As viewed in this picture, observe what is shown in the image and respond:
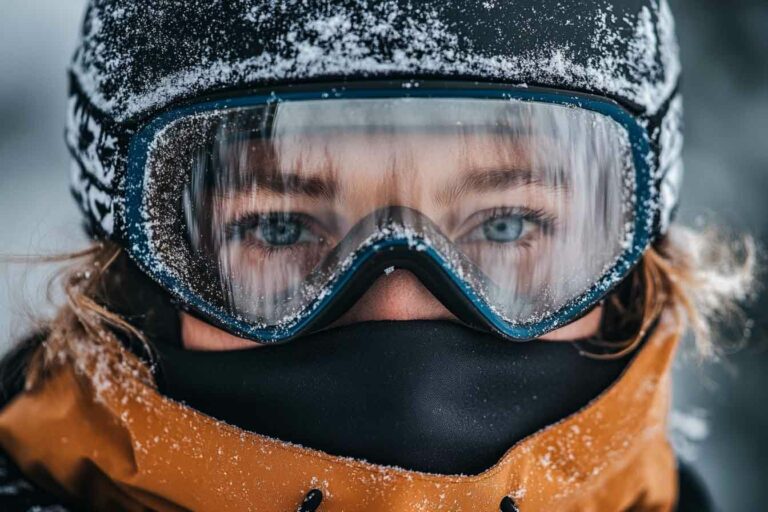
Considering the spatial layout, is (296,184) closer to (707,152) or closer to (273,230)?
(273,230)

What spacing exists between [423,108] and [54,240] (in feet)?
3.39

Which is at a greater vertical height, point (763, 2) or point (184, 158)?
point (763, 2)

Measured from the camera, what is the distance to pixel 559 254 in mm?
1515

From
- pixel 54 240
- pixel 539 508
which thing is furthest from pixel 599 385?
pixel 54 240

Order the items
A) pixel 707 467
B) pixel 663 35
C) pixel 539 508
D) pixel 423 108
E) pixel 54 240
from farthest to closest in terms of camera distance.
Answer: pixel 707 467 → pixel 54 240 → pixel 663 35 → pixel 539 508 → pixel 423 108

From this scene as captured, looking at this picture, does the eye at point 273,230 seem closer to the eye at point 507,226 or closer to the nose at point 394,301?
the nose at point 394,301

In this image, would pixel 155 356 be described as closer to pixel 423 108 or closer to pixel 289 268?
pixel 289 268

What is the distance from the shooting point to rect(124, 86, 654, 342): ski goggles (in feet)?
4.41

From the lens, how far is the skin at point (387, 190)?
135cm

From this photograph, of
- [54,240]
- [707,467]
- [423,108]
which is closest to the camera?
[423,108]

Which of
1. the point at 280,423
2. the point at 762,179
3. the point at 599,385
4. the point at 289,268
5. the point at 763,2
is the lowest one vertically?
the point at 280,423

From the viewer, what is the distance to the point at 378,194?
1364 mm

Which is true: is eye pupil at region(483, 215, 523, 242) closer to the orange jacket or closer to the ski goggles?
the ski goggles

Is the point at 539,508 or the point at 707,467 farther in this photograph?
the point at 707,467
